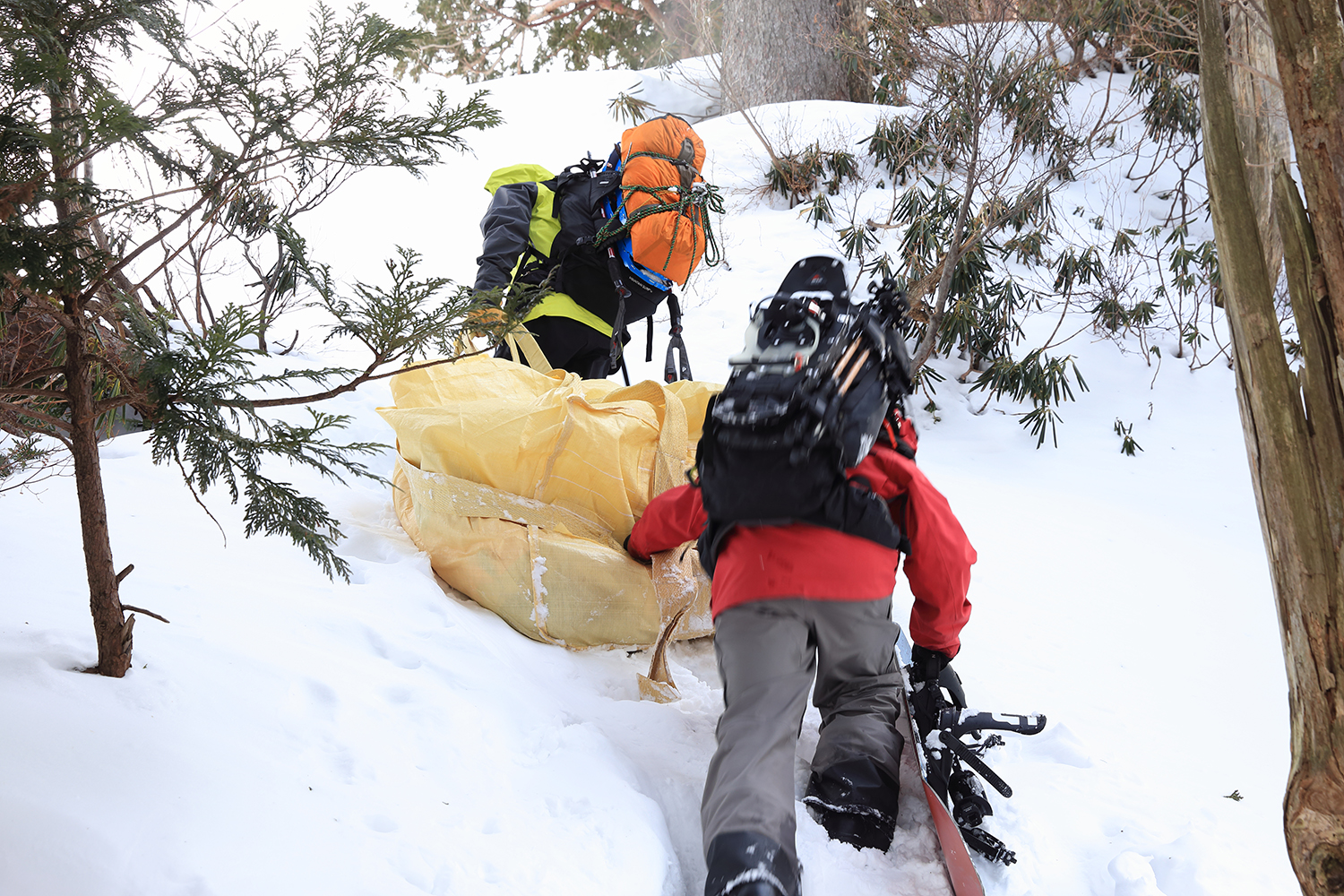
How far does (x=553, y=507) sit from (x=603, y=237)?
1.29 metres

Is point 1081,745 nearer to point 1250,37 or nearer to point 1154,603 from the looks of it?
point 1154,603

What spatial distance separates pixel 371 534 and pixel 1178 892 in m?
2.46

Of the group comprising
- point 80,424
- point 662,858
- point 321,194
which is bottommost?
point 662,858

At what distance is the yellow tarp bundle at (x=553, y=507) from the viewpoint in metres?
2.46

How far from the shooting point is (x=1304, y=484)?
4.16ft

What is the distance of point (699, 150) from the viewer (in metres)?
3.41

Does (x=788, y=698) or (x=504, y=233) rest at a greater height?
(x=504, y=233)

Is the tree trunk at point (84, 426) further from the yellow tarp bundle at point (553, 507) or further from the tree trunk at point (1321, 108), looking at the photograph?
the tree trunk at point (1321, 108)

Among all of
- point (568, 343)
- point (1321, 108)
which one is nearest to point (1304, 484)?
point (1321, 108)

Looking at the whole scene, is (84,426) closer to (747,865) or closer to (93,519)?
(93,519)

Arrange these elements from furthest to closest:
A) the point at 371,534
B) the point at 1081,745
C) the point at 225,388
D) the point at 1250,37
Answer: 1. the point at 1250,37
2. the point at 371,534
3. the point at 1081,745
4. the point at 225,388

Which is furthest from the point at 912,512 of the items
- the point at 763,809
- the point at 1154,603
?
the point at 1154,603

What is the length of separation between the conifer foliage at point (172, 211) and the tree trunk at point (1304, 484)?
4.38ft

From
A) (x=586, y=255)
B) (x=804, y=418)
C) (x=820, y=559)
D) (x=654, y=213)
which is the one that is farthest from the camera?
(x=586, y=255)
